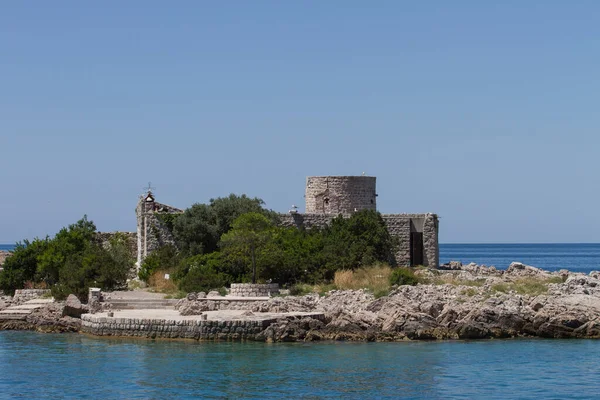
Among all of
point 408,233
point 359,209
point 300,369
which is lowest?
point 300,369

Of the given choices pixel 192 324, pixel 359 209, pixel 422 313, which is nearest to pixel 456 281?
pixel 422 313

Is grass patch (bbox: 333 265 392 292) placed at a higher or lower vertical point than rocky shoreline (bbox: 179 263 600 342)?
higher

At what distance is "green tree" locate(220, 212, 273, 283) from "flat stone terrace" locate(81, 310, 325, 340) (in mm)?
3546

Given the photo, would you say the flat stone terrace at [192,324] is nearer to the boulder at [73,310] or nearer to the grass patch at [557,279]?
the boulder at [73,310]

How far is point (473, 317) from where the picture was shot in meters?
26.5

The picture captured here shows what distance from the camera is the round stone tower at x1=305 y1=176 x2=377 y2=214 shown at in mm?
37219

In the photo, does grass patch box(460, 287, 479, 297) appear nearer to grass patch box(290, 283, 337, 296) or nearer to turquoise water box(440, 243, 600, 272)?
grass patch box(290, 283, 337, 296)

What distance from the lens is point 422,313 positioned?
26562 mm

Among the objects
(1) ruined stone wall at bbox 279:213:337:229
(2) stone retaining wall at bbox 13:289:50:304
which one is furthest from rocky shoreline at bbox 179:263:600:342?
(1) ruined stone wall at bbox 279:213:337:229

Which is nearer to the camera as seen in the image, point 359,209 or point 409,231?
point 409,231

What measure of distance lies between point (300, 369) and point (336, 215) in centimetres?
1511

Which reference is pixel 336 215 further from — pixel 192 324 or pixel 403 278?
pixel 192 324

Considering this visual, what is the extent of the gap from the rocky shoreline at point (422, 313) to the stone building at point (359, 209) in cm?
532

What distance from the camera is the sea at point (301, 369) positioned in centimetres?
1978
